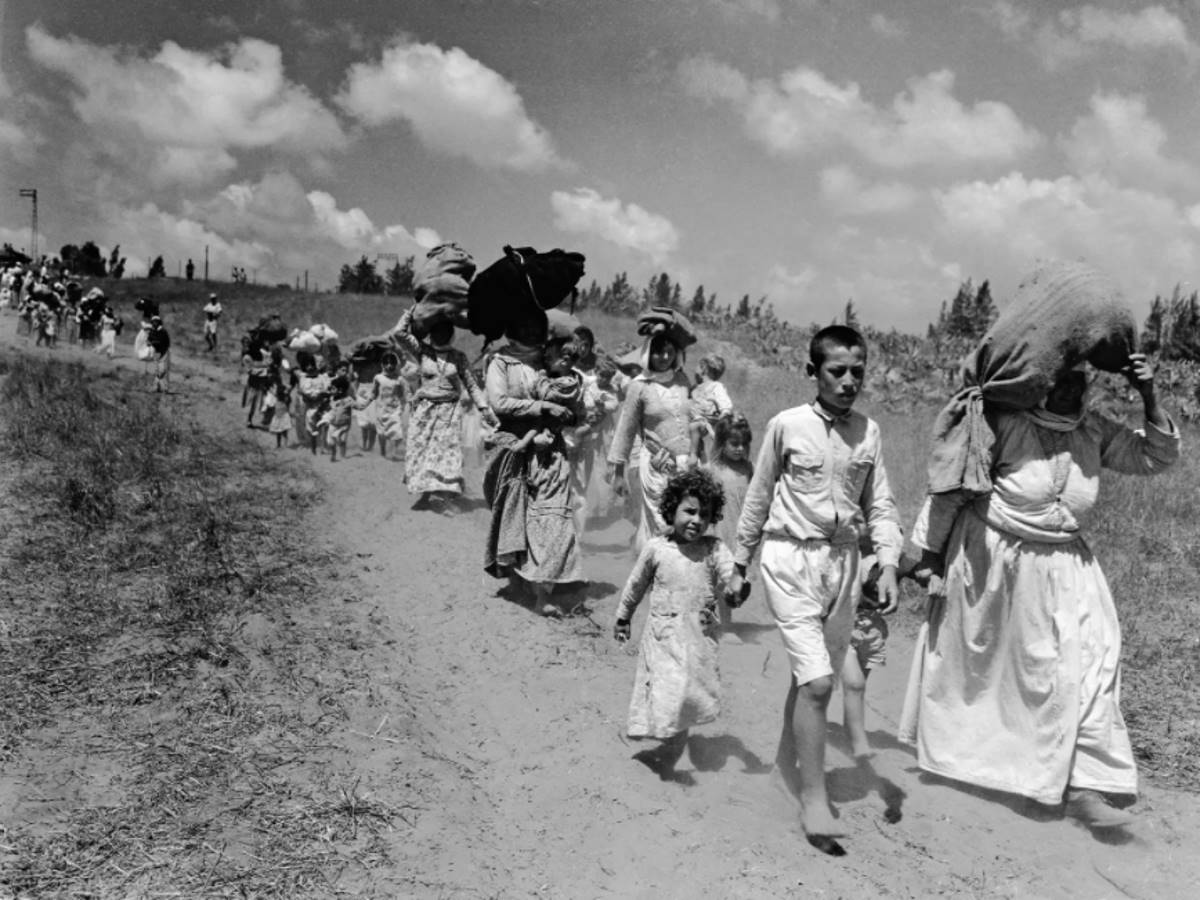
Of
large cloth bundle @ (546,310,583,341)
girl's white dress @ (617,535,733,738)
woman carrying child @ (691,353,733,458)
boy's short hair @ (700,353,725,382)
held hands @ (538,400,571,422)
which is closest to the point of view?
girl's white dress @ (617,535,733,738)

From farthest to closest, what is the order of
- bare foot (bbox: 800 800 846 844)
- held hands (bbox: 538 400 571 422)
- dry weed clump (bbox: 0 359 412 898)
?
held hands (bbox: 538 400 571 422) < bare foot (bbox: 800 800 846 844) < dry weed clump (bbox: 0 359 412 898)

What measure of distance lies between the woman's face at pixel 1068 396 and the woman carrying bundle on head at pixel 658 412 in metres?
2.71

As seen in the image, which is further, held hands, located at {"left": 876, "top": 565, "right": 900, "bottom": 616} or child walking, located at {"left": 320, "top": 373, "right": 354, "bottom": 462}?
child walking, located at {"left": 320, "top": 373, "right": 354, "bottom": 462}

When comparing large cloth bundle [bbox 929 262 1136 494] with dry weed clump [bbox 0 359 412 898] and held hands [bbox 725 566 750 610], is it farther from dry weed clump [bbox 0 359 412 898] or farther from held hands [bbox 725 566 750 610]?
dry weed clump [bbox 0 359 412 898]

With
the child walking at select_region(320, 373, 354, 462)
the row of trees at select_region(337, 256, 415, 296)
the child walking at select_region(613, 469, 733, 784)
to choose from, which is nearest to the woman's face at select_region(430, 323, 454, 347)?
the child walking at select_region(320, 373, 354, 462)

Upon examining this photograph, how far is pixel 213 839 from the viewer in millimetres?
3477

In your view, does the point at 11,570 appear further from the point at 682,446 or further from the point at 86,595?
the point at 682,446

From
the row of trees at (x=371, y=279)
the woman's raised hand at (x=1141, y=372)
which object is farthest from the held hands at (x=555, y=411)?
the row of trees at (x=371, y=279)

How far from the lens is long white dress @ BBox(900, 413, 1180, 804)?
155 inches

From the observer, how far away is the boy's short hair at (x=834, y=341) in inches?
150

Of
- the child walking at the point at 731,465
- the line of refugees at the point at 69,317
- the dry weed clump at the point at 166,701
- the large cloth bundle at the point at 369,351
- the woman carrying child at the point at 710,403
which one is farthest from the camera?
the line of refugees at the point at 69,317

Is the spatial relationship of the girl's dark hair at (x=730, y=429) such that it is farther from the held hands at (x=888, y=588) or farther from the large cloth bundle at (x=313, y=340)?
the large cloth bundle at (x=313, y=340)

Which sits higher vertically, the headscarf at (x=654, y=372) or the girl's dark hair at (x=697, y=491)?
the headscarf at (x=654, y=372)

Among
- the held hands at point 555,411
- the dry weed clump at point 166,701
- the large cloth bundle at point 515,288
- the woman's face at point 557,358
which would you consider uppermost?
the large cloth bundle at point 515,288
